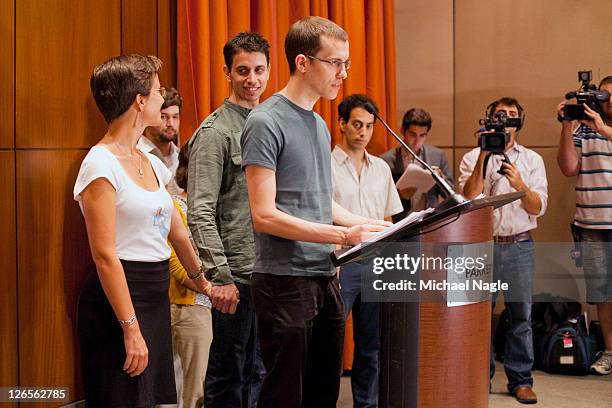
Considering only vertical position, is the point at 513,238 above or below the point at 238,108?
below

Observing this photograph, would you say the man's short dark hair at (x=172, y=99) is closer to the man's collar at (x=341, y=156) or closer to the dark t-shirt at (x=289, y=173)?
the man's collar at (x=341, y=156)

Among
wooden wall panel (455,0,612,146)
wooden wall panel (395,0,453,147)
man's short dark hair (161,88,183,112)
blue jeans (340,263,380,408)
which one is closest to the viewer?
man's short dark hair (161,88,183,112)

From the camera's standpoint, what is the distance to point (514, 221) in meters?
4.08

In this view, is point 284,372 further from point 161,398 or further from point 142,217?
point 142,217

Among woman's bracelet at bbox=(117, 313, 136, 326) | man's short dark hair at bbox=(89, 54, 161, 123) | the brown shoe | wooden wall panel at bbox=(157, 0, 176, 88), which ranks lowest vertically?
the brown shoe

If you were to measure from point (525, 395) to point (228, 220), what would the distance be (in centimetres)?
200

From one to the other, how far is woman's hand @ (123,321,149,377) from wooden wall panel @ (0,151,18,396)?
0.84m

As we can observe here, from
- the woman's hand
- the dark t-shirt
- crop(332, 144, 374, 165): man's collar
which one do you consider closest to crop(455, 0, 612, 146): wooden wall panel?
crop(332, 144, 374, 165): man's collar

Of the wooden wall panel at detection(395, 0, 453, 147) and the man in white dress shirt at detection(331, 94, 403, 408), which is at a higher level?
the wooden wall panel at detection(395, 0, 453, 147)

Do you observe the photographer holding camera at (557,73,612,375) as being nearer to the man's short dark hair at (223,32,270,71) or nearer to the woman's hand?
the man's short dark hair at (223,32,270,71)

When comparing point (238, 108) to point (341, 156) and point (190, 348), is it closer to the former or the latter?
point (190, 348)

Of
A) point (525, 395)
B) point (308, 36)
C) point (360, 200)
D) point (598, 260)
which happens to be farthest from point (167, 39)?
point (598, 260)

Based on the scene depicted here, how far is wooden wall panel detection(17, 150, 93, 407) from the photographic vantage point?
2.85 metres

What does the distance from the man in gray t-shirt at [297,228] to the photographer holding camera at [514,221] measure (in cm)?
192
